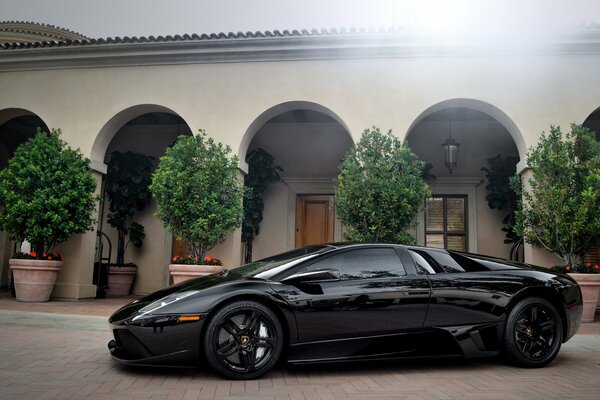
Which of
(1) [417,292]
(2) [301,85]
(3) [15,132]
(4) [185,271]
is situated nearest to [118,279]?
(4) [185,271]

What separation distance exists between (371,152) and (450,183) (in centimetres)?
405

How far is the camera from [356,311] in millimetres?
3818

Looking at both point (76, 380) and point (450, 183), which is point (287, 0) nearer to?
point (450, 183)

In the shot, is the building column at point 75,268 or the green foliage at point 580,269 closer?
the green foliage at point 580,269

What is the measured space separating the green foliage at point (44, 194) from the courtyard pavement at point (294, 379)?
3867 millimetres

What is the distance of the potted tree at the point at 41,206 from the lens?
336 inches

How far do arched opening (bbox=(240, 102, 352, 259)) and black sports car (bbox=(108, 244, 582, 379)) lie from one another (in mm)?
7358

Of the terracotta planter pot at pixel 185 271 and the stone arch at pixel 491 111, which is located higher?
the stone arch at pixel 491 111

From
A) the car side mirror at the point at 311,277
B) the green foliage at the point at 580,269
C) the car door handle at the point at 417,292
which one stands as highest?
the green foliage at the point at 580,269

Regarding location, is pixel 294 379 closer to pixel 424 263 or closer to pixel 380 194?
pixel 424 263

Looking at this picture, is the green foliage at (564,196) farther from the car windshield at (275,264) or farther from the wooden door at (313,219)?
the car windshield at (275,264)

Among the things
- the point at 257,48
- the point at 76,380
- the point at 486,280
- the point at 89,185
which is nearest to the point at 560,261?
the point at 486,280

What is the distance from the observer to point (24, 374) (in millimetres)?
3723

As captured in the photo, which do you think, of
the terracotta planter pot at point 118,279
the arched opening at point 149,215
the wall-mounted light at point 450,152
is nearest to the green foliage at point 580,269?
the wall-mounted light at point 450,152
